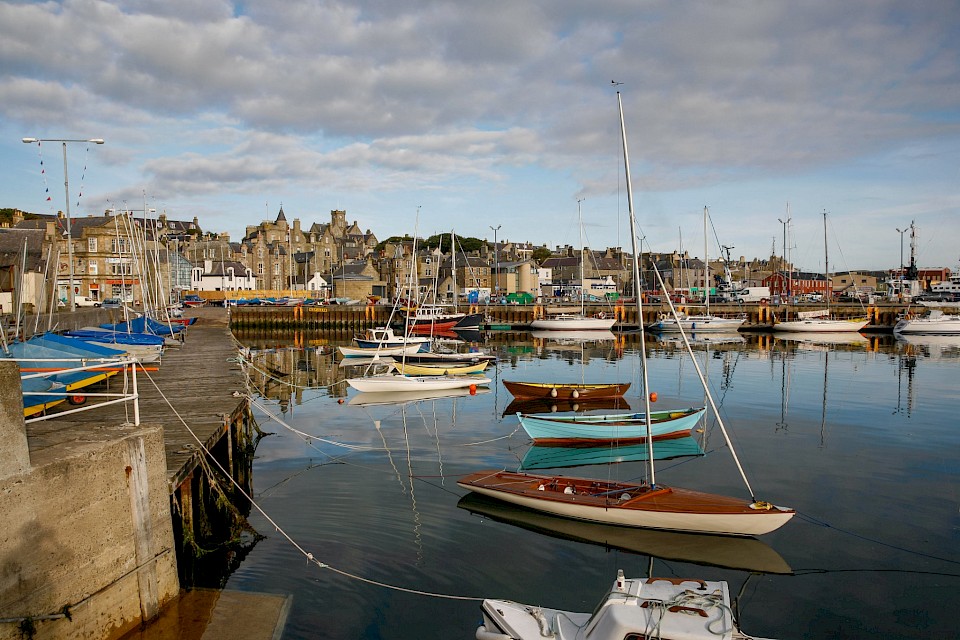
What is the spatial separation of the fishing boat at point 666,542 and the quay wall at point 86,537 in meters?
8.17

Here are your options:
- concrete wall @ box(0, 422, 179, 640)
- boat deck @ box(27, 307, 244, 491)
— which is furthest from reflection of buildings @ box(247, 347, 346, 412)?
concrete wall @ box(0, 422, 179, 640)

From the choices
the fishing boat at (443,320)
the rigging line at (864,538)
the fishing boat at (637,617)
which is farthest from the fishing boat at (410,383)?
the fishing boat at (443,320)

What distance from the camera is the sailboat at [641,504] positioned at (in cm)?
1423

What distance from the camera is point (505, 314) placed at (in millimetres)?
89062

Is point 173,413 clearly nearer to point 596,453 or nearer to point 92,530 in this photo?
point 92,530

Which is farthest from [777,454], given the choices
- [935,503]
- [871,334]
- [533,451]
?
[871,334]

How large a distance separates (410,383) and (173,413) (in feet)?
53.4

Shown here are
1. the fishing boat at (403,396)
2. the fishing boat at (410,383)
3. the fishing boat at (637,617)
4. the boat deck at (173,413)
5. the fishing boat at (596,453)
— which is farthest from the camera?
the fishing boat at (410,383)

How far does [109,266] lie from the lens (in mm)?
83750

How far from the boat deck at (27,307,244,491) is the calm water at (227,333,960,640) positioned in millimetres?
2437

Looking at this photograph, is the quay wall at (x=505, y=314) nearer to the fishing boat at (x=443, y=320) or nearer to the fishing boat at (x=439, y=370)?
the fishing boat at (x=443, y=320)

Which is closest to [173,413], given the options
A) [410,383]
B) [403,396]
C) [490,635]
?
[490,635]

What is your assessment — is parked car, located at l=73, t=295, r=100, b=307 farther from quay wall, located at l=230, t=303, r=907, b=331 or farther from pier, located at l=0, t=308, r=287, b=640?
pier, located at l=0, t=308, r=287, b=640

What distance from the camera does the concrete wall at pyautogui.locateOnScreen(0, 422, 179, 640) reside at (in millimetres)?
7930
